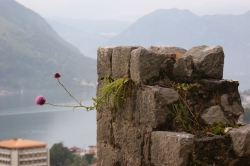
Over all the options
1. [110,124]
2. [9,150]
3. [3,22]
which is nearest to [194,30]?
[3,22]

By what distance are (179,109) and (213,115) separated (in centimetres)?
22

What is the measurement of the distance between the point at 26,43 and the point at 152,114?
17286 cm

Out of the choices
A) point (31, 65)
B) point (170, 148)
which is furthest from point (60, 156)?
point (31, 65)

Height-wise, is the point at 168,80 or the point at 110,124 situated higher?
the point at 168,80

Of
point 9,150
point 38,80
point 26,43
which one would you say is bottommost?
point 9,150

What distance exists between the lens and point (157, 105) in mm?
3076

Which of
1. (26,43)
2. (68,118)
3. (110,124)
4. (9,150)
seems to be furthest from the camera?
(26,43)

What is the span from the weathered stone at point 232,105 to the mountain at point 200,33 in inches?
3837

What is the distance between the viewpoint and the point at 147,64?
10.6 feet

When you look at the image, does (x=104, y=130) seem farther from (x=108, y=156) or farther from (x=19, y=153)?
(x=19, y=153)

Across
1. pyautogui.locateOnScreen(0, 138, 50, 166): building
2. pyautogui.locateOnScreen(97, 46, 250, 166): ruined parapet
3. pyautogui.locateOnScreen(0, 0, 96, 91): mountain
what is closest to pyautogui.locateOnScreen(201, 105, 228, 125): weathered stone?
pyautogui.locateOnScreen(97, 46, 250, 166): ruined parapet

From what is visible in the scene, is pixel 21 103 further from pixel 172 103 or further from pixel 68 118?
pixel 172 103

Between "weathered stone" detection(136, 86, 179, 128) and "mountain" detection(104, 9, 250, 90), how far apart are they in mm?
97591

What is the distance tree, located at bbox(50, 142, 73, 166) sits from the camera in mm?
56406
